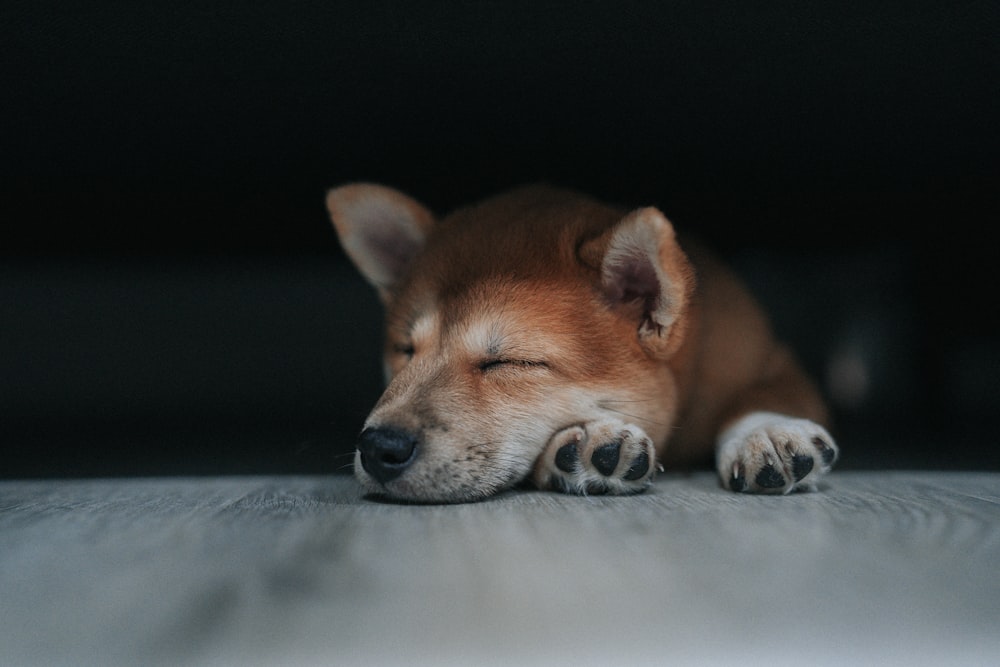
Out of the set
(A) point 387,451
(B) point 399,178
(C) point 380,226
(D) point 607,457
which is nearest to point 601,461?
(D) point 607,457

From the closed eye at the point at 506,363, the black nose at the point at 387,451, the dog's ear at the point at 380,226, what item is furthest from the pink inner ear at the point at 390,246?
the black nose at the point at 387,451

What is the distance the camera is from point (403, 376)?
1452 millimetres

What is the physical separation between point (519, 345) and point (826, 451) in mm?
581

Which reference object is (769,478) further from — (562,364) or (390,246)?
(390,246)

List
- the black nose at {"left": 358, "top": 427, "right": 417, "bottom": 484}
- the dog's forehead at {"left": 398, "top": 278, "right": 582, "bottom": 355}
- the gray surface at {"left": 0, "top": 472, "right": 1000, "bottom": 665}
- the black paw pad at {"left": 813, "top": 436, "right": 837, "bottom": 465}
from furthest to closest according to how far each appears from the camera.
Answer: the dog's forehead at {"left": 398, "top": 278, "right": 582, "bottom": 355}, the black paw pad at {"left": 813, "top": 436, "right": 837, "bottom": 465}, the black nose at {"left": 358, "top": 427, "right": 417, "bottom": 484}, the gray surface at {"left": 0, "top": 472, "right": 1000, "bottom": 665}

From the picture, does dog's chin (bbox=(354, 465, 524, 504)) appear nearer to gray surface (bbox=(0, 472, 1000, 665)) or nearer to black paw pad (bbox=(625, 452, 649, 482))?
gray surface (bbox=(0, 472, 1000, 665))

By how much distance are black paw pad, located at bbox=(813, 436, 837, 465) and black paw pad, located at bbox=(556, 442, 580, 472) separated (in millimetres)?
433

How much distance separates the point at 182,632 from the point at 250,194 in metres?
2.01

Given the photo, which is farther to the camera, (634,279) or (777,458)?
(634,279)

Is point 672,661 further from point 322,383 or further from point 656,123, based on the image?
point 322,383

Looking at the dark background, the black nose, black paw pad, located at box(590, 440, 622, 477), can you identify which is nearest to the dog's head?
the black nose

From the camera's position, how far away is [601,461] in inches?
49.9

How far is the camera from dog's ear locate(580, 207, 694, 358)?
54.6 inches

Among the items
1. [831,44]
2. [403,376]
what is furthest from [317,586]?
[831,44]
